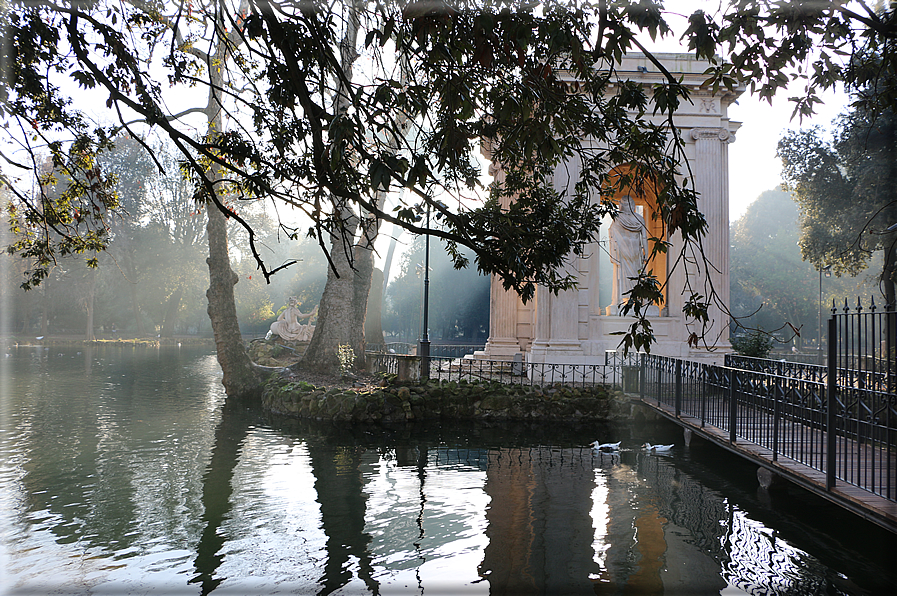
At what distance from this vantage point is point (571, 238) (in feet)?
16.7

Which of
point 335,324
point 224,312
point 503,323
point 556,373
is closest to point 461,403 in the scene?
point 556,373

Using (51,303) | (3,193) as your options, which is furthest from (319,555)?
(51,303)

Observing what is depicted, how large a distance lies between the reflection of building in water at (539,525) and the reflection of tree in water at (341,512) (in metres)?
1.28

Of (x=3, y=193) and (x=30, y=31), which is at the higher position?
(x=3, y=193)

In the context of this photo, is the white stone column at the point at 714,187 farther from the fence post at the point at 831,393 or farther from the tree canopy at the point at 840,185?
the fence post at the point at 831,393

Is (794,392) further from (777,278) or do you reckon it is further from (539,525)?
(777,278)

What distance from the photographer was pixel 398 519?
694 centimetres

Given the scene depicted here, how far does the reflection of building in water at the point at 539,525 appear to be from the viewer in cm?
536

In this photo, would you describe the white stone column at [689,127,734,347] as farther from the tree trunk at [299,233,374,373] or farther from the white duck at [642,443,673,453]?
the tree trunk at [299,233,374,373]

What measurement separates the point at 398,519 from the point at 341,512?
731mm

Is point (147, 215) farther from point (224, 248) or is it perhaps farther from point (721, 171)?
point (721, 171)

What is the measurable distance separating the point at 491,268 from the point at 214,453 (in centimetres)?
786

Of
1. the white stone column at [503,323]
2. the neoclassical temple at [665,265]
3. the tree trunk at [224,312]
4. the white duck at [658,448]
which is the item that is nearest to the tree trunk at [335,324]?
the tree trunk at [224,312]

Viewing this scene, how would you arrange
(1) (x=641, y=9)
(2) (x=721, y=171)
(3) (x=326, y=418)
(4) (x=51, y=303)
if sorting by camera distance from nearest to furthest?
1. (1) (x=641, y=9)
2. (3) (x=326, y=418)
3. (2) (x=721, y=171)
4. (4) (x=51, y=303)
